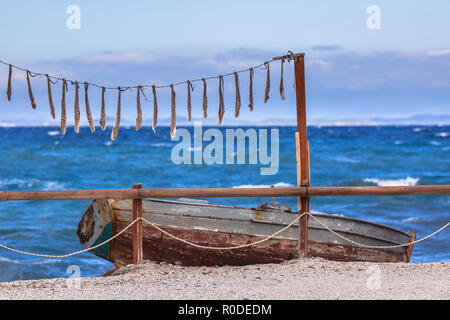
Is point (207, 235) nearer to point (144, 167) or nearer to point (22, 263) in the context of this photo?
point (22, 263)

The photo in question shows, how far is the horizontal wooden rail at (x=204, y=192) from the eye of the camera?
742cm

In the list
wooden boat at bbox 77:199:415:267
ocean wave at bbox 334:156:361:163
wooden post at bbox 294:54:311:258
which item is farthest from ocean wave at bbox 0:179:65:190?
wooden post at bbox 294:54:311:258

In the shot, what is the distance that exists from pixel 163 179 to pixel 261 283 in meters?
25.8

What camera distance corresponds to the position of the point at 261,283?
701cm

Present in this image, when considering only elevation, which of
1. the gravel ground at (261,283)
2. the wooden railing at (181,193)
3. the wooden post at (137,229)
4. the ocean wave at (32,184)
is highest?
the wooden railing at (181,193)

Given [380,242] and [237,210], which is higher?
[237,210]

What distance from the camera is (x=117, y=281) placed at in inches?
286

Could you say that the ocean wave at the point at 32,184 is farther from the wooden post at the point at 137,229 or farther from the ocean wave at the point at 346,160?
the wooden post at the point at 137,229

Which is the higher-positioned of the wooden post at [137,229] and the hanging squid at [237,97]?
the hanging squid at [237,97]

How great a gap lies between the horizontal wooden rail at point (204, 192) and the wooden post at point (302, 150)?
0.19 m

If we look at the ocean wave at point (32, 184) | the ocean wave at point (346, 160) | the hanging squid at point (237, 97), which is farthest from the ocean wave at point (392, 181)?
the hanging squid at point (237, 97)

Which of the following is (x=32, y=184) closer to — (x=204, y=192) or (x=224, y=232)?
(x=224, y=232)
